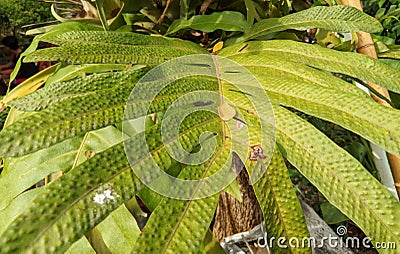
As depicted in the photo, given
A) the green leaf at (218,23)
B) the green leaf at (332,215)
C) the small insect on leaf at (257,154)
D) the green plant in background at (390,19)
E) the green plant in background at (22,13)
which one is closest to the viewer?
the small insect on leaf at (257,154)

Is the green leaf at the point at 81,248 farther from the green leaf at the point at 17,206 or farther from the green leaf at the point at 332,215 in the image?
the green leaf at the point at 332,215

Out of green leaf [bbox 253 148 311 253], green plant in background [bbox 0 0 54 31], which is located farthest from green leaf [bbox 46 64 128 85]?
green plant in background [bbox 0 0 54 31]

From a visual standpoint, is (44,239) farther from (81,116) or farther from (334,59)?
(334,59)

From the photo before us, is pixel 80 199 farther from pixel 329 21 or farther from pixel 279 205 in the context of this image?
pixel 329 21

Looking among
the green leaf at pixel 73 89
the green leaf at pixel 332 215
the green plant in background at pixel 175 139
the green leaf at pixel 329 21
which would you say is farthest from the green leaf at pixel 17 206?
the green leaf at pixel 332 215

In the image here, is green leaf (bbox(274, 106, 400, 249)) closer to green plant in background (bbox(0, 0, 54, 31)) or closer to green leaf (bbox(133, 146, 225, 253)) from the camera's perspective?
green leaf (bbox(133, 146, 225, 253))

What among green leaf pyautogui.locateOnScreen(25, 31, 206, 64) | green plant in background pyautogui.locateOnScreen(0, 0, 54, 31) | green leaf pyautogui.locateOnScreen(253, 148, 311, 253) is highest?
green leaf pyautogui.locateOnScreen(25, 31, 206, 64)

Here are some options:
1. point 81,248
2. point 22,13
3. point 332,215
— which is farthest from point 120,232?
point 22,13
